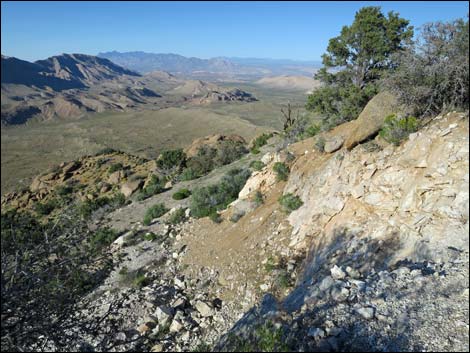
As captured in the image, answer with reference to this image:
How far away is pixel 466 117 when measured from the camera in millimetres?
6969

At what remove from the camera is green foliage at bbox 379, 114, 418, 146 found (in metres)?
7.95

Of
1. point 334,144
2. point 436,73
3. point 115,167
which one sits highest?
point 436,73

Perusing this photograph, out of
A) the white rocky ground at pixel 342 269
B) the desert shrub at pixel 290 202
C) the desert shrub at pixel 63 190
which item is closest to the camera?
the white rocky ground at pixel 342 269

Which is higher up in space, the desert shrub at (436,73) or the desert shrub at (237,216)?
the desert shrub at (436,73)

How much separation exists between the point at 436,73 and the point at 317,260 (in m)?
5.49

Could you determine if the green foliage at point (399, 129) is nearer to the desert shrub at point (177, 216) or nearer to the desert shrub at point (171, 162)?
the desert shrub at point (177, 216)

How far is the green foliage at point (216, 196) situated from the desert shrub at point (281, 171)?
280 centimetres

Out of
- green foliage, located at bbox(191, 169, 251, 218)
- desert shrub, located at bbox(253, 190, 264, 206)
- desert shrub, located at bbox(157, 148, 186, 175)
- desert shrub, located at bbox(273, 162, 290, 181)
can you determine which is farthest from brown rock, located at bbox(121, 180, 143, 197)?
desert shrub, located at bbox(273, 162, 290, 181)

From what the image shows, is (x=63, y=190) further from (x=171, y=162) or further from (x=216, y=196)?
(x=216, y=196)

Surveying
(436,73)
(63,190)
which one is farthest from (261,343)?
(63,190)

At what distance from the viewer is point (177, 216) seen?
46.0 ft

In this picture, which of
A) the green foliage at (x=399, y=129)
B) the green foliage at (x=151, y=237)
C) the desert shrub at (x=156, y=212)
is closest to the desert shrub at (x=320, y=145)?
the green foliage at (x=399, y=129)

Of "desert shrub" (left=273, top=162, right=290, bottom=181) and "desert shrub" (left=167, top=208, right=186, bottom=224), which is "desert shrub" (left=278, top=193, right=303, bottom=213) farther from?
"desert shrub" (left=167, top=208, right=186, bottom=224)

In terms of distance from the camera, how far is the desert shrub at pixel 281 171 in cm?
1219
